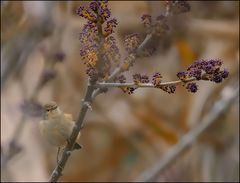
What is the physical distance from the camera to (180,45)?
332 centimetres

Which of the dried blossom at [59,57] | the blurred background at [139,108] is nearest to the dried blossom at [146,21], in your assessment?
the dried blossom at [59,57]

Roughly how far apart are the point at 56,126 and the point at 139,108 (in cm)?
239

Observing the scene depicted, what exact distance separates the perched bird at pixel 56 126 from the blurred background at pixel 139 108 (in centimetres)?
96

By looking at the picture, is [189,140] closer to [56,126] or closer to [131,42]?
[56,126]

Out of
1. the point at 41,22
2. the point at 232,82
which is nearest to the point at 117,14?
the point at 232,82

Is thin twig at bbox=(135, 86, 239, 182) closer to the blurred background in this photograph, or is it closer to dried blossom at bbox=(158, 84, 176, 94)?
the blurred background

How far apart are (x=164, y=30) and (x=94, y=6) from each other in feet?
0.95

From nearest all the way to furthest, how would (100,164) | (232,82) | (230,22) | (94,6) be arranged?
(94,6) → (232,82) → (230,22) → (100,164)

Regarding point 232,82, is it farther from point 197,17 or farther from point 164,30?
point 164,30

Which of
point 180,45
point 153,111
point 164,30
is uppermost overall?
point 164,30

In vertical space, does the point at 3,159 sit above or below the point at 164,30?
below

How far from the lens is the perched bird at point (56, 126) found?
4.36ft

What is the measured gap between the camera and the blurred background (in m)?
2.93

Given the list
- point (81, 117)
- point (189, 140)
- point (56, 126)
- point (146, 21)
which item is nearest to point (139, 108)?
point (189, 140)
